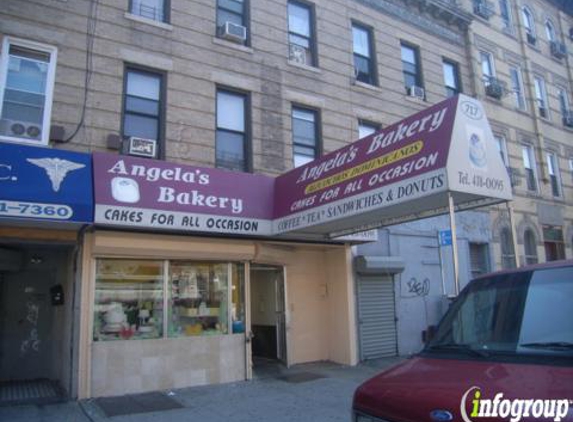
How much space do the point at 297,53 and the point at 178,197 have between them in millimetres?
5823

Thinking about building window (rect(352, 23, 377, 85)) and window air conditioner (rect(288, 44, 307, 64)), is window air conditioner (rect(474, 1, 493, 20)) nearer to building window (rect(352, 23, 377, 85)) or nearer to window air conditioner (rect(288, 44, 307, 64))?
building window (rect(352, 23, 377, 85))

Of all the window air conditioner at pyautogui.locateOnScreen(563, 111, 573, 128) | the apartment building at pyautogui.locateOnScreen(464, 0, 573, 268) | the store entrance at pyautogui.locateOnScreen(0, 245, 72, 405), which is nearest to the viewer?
the store entrance at pyautogui.locateOnScreen(0, 245, 72, 405)

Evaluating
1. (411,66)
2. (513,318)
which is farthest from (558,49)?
(513,318)

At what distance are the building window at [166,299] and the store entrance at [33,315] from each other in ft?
3.49

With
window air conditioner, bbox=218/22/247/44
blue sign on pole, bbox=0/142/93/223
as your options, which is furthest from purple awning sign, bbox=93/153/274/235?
window air conditioner, bbox=218/22/247/44

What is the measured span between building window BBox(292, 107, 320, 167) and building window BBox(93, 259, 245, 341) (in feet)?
11.0

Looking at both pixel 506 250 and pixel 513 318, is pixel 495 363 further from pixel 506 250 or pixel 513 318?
pixel 506 250

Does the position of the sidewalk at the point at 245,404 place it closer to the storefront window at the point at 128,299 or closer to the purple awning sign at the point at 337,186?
the storefront window at the point at 128,299

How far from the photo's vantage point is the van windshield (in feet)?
11.9

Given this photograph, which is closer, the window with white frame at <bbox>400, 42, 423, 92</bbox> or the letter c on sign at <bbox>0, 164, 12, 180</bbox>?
the letter c on sign at <bbox>0, 164, 12, 180</bbox>

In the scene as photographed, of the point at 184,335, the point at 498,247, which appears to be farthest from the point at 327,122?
the point at 498,247

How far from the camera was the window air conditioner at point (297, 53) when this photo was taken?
42.3 feet

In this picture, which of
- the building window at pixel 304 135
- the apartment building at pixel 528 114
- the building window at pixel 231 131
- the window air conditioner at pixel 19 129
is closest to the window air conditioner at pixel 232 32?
the building window at pixel 231 131

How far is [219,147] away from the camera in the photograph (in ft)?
36.8
